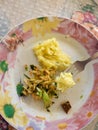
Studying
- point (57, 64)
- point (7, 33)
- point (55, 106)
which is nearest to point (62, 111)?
point (55, 106)

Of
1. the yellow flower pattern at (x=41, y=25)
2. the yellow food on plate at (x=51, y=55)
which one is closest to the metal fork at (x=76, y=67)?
the yellow food on plate at (x=51, y=55)

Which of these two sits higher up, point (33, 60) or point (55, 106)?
point (33, 60)

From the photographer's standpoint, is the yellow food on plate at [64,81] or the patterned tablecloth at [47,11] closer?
the yellow food on plate at [64,81]

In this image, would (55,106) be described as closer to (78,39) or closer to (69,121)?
(69,121)

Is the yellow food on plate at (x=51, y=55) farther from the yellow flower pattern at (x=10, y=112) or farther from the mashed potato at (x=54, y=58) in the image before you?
the yellow flower pattern at (x=10, y=112)

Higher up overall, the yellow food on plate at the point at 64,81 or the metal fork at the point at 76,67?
the metal fork at the point at 76,67

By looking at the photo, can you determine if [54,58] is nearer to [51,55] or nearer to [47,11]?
[51,55]
